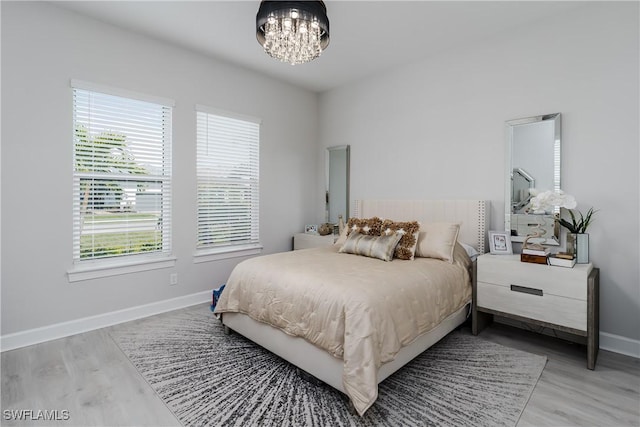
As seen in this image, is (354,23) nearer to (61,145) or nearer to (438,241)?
(438,241)

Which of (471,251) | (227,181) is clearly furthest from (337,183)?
(471,251)

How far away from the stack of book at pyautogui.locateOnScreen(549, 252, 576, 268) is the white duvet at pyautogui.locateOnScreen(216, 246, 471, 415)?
0.65 meters

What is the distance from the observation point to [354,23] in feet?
9.80

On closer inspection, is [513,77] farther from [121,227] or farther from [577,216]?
[121,227]

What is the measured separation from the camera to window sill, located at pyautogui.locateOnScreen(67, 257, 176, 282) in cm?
290

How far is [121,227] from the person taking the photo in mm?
3172

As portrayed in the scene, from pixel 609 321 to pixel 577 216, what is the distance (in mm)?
894

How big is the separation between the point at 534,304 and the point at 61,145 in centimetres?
417

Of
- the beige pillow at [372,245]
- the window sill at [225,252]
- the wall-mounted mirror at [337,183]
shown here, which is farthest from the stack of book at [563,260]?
the window sill at [225,252]

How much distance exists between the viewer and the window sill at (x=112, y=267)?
2895 millimetres

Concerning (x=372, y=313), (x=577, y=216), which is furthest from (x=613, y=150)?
(x=372, y=313)

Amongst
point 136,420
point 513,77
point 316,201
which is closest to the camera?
point 136,420

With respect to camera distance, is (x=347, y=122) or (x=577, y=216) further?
(x=347, y=122)
